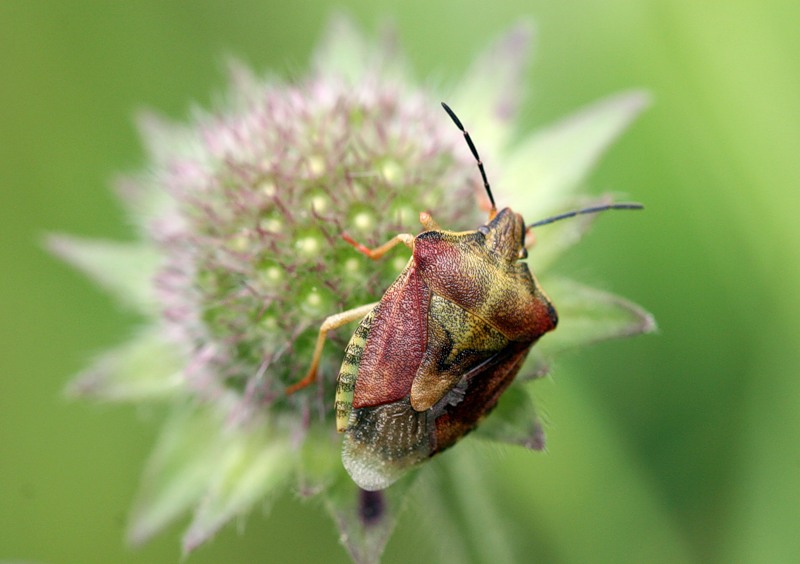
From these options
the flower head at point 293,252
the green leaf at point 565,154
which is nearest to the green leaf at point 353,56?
the flower head at point 293,252

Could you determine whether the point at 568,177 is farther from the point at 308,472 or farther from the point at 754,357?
the point at 308,472

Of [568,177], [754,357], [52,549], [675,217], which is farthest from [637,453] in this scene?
[52,549]

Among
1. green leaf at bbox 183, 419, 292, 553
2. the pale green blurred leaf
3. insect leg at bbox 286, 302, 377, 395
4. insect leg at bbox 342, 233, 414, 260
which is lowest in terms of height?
the pale green blurred leaf

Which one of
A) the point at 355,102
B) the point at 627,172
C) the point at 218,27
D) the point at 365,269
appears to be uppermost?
the point at 218,27

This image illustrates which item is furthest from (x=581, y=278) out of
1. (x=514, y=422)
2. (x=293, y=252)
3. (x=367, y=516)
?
(x=367, y=516)

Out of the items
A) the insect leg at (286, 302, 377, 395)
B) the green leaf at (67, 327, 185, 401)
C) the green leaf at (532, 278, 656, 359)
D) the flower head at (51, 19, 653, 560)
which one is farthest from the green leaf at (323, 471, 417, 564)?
the green leaf at (67, 327, 185, 401)

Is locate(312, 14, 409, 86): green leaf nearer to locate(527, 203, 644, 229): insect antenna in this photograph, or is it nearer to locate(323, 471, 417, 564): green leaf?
locate(527, 203, 644, 229): insect antenna

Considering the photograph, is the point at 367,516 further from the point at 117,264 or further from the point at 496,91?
the point at 496,91
